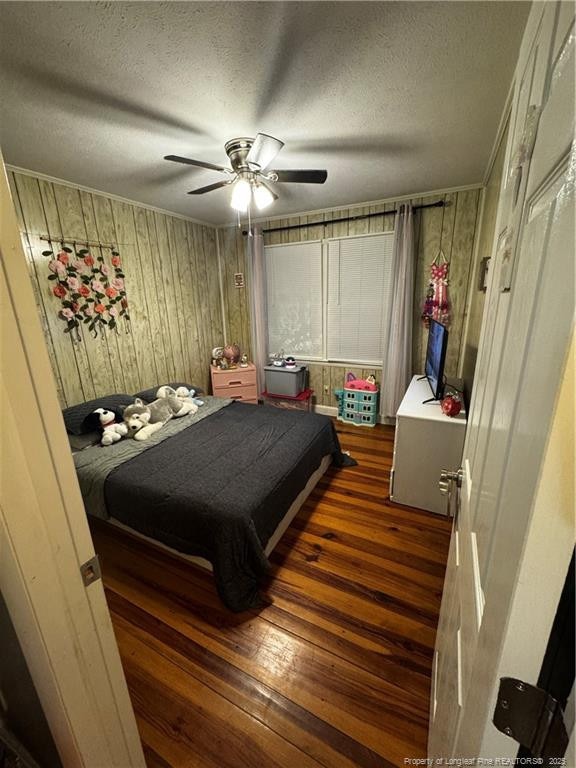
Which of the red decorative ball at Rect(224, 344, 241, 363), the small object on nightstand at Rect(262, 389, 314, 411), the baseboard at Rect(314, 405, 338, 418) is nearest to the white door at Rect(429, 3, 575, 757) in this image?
the small object on nightstand at Rect(262, 389, 314, 411)

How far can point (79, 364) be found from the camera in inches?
107

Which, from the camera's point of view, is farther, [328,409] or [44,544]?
[328,409]

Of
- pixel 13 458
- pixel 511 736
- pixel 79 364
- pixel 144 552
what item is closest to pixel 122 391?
pixel 79 364

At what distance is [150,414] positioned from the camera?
262 cm

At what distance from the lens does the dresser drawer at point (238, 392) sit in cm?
399

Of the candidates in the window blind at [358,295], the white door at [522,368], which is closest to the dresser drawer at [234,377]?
the window blind at [358,295]

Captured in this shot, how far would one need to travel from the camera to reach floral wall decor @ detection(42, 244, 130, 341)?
8.32 feet

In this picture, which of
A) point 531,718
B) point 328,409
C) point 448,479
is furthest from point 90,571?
point 328,409

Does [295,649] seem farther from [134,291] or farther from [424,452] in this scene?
[134,291]

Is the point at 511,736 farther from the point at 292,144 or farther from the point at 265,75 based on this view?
the point at 292,144

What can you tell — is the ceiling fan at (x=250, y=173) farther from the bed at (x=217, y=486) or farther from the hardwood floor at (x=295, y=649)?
the hardwood floor at (x=295, y=649)

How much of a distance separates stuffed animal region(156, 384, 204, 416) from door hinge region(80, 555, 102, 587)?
2.15 metres

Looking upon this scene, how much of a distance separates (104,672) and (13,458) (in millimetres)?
627

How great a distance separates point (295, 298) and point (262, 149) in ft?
7.39
